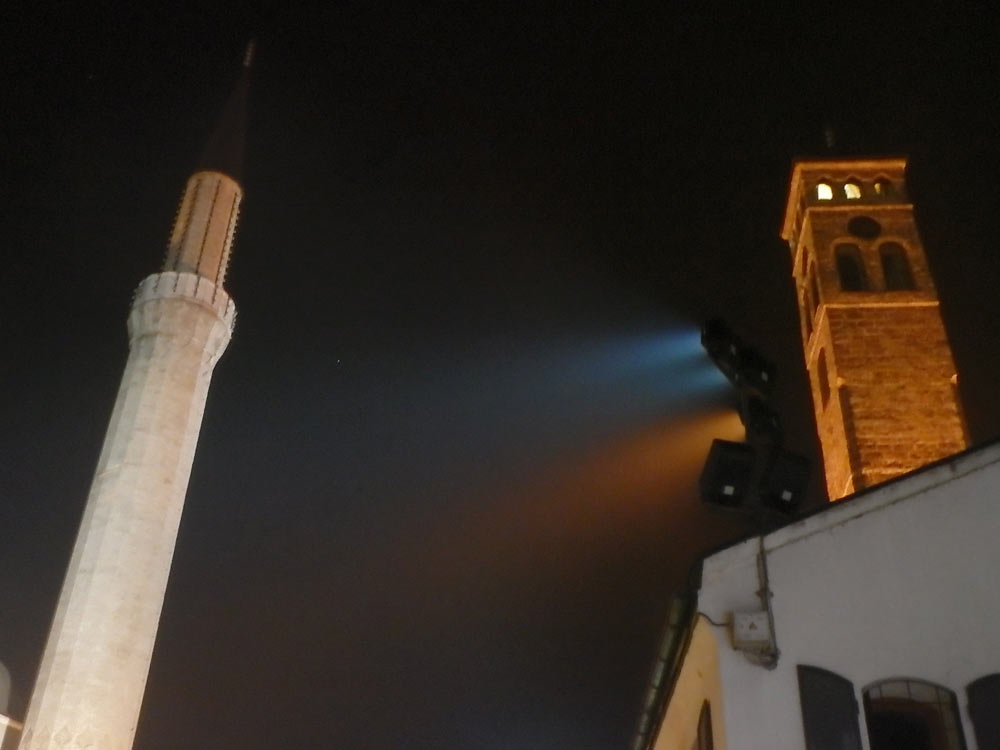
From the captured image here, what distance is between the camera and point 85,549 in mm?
19469

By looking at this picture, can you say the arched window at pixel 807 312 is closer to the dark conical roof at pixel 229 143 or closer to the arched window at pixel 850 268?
the arched window at pixel 850 268

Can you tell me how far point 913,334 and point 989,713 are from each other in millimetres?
18476

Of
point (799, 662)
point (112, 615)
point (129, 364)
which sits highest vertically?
point (129, 364)

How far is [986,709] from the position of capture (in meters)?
8.51

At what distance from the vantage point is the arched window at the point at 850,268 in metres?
26.9

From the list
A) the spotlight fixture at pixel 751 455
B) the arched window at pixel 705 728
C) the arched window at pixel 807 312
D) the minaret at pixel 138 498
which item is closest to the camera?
the spotlight fixture at pixel 751 455

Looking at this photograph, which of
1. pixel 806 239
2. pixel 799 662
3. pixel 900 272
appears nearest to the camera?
pixel 799 662

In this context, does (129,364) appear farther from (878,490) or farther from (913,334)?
(913,334)

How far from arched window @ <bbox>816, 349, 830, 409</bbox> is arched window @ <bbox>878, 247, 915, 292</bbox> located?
97.5 inches

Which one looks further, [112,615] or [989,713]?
[112,615]

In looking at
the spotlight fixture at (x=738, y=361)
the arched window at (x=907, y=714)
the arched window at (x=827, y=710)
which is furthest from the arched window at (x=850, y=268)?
the arched window at (x=827, y=710)

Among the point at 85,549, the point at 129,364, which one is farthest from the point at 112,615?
the point at 129,364

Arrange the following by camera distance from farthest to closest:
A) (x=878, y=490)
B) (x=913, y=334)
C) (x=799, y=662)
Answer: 1. (x=913, y=334)
2. (x=878, y=490)
3. (x=799, y=662)

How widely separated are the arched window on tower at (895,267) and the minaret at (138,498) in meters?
17.0
